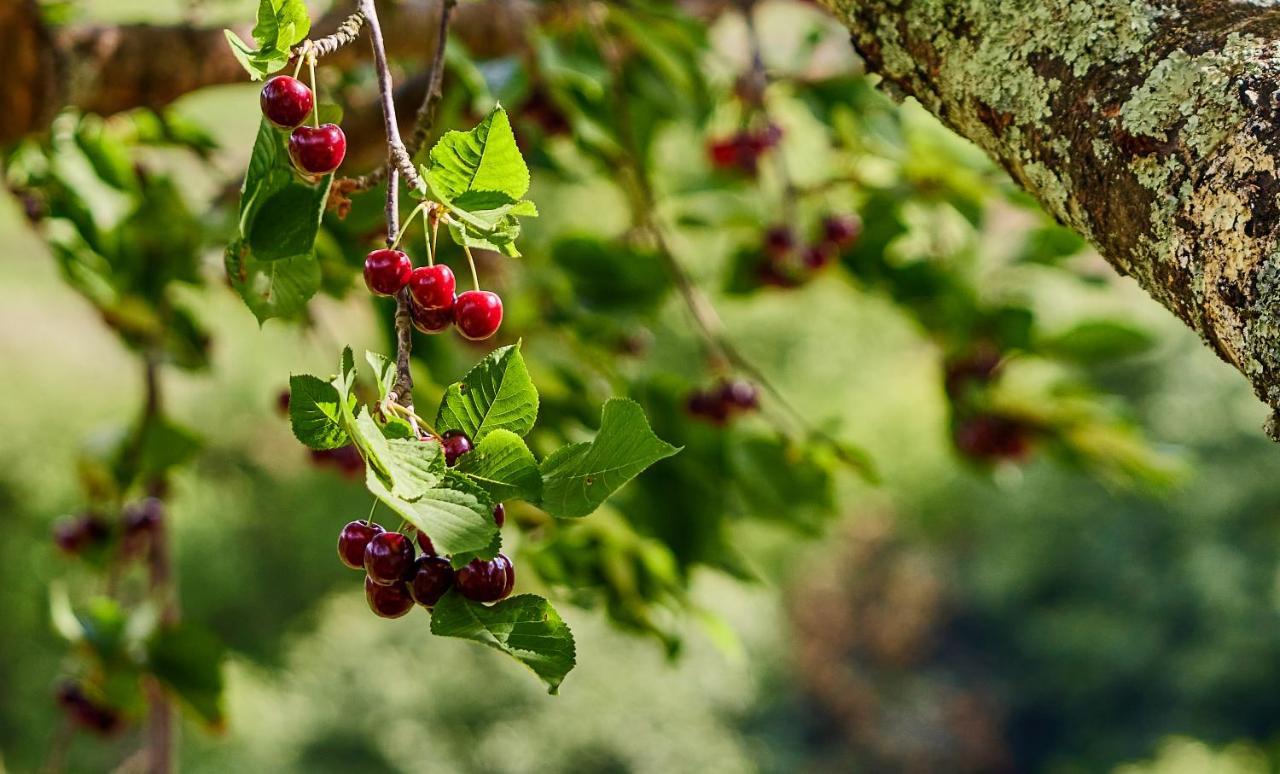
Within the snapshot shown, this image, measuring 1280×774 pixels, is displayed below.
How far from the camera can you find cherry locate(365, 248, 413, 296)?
26 cm

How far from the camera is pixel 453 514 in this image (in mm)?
237

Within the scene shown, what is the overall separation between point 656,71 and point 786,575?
4.80 m

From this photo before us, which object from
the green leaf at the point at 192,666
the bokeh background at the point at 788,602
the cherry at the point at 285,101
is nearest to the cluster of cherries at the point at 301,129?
the cherry at the point at 285,101

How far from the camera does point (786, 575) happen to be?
17.9 ft

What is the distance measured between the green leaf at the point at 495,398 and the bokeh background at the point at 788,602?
329cm

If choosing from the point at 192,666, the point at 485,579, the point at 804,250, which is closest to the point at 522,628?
the point at 485,579

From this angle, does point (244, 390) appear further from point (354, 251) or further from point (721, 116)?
point (354, 251)

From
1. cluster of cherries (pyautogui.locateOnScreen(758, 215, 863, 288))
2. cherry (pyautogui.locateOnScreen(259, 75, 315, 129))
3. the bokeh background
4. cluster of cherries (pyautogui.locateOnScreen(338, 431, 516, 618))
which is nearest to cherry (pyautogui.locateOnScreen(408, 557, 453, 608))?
cluster of cherries (pyautogui.locateOnScreen(338, 431, 516, 618))

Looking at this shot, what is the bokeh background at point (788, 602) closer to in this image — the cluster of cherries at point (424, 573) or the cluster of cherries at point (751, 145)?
the cluster of cherries at point (751, 145)

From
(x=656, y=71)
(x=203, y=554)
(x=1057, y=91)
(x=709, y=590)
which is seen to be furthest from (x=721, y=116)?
(x=203, y=554)

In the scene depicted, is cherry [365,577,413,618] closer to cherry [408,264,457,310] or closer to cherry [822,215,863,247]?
cherry [408,264,457,310]

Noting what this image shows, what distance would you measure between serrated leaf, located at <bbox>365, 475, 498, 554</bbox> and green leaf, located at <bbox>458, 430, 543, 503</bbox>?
0.5 inches

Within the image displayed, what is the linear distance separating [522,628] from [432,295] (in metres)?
0.08

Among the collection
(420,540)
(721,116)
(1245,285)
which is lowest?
(420,540)
